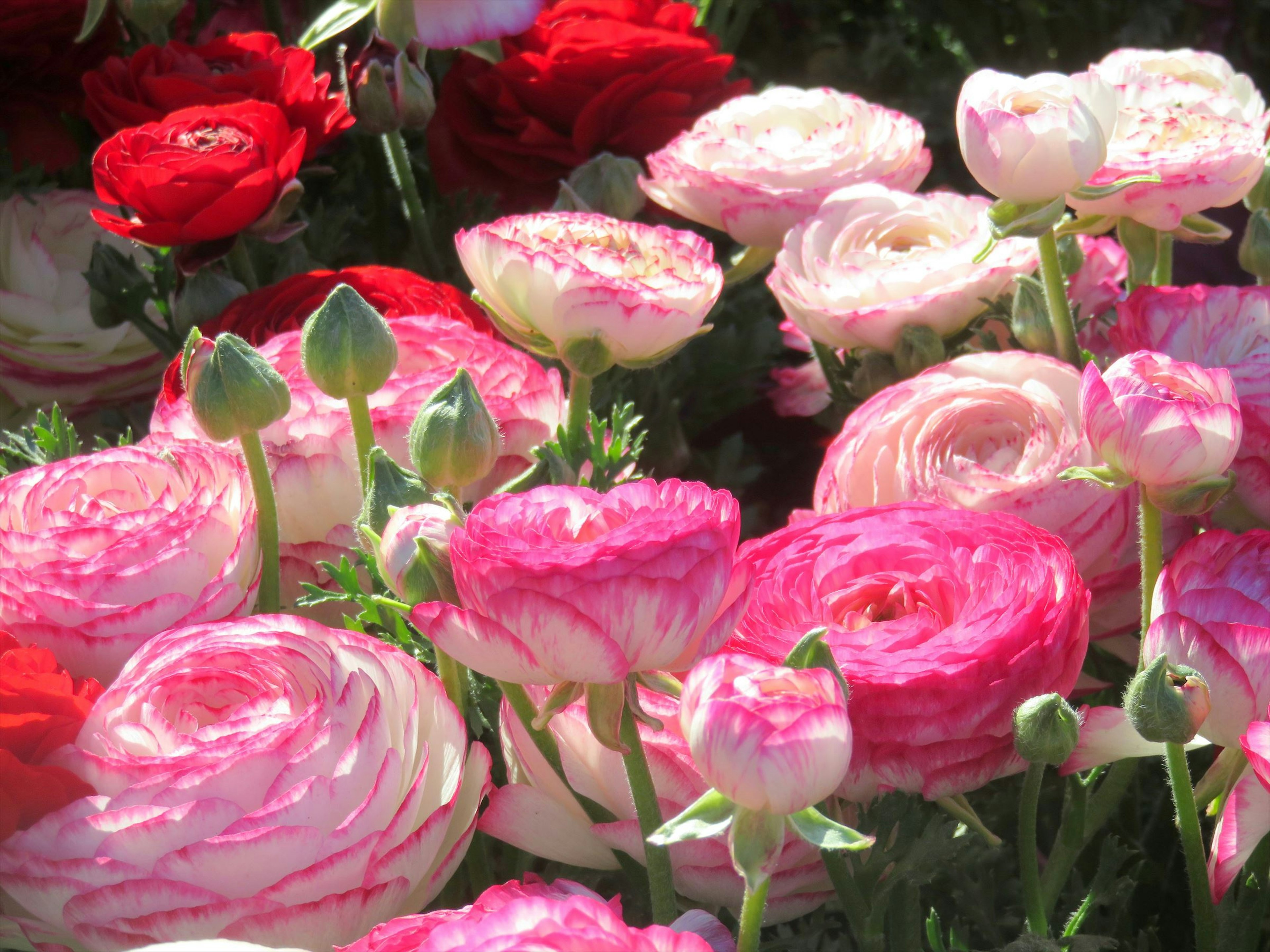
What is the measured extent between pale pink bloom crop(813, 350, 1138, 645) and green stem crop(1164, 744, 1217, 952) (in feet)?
0.36

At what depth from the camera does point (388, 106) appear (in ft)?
2.50

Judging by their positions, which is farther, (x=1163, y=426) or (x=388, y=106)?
(x=388, y=106)

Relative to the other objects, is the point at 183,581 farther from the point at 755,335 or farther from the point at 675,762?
the point at 755,335

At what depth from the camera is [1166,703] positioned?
0.39m

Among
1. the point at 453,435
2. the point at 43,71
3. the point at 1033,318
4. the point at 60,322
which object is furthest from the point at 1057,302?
the point at 43,71

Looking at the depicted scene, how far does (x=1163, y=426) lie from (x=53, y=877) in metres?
0.35

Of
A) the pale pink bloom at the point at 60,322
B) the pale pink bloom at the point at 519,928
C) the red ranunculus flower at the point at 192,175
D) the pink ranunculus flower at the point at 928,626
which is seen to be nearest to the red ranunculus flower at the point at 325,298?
the red ranunculus flower at the point at 192,175

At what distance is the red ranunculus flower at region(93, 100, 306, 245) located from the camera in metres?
0.69

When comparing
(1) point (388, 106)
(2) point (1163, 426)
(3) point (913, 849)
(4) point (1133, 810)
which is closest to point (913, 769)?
(3) point (913, 849)

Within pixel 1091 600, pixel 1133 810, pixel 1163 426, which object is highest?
pixel 1163 426

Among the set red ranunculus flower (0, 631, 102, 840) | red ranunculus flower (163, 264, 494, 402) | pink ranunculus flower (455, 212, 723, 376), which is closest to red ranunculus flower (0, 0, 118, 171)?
red ranunculus flower (163, 264, 494, 402)

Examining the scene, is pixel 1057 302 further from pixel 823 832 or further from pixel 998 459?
pixel 823 832

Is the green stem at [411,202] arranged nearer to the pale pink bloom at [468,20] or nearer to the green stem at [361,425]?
the pale pink bloom at [468,20]

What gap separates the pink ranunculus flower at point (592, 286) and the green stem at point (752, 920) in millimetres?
256
